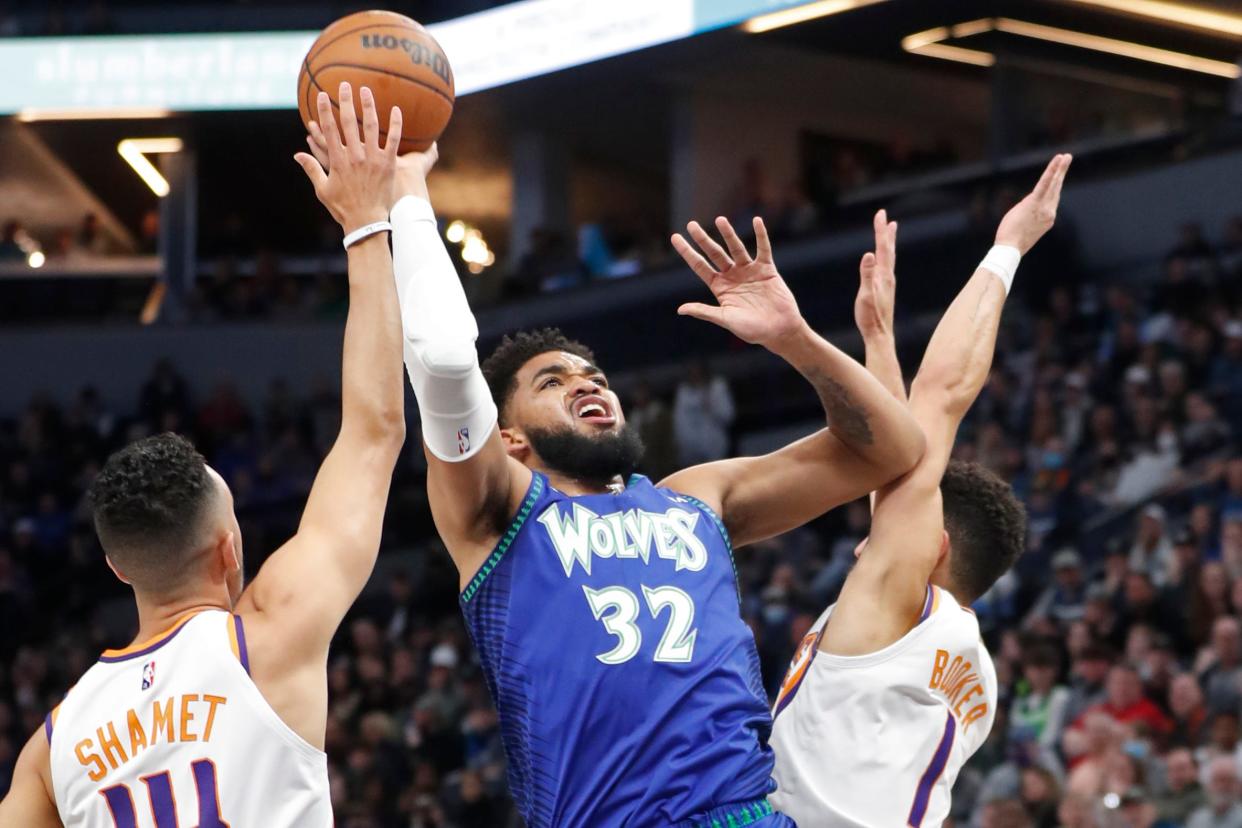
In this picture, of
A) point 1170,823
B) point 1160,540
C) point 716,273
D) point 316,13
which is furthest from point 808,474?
point 316,13

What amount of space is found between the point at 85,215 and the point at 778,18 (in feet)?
37.5

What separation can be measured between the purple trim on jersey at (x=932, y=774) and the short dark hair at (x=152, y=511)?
1.82 metres

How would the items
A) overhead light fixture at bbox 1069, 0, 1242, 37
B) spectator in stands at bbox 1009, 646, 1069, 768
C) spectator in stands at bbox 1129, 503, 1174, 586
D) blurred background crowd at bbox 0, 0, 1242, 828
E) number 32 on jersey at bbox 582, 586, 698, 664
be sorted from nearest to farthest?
number 32 on jersey at bbox 582, 586, 698, 664 < spectator in stands at bbox 1009, 646, 1069, 768 < blurred background crowd at bbox 0, 0, 1242, 828 < spectator in stands at bbox 1129, 503, 1174, 586 < overhead light fixture at bbox 1069, 0, 1242, 37

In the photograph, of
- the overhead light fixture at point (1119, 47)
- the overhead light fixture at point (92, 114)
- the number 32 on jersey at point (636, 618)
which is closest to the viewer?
the number 32 on jersey at point (636, 618)

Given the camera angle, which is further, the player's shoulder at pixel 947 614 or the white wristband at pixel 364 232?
the player's shoulder at pixel 947 614

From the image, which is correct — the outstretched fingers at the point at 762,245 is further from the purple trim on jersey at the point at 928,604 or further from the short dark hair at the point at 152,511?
the short dark hair at the point at 152,511

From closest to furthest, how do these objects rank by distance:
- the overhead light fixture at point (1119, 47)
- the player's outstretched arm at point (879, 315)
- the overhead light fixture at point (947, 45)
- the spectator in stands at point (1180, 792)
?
the player's outstretched arm at point (879, 315)
the spectator in stands at point (1180, 792)
the overhead light fixture at point (1119, 47)
the overhead light fixture at point (947, 45)

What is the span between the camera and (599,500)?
384 cm

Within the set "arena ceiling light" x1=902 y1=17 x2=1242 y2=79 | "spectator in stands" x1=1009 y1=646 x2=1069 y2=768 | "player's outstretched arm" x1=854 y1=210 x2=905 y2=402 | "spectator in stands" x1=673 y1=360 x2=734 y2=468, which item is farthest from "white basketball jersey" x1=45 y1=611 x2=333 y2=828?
"arena ceiling light" x1=902 y1=17 x2=1242 y2=79

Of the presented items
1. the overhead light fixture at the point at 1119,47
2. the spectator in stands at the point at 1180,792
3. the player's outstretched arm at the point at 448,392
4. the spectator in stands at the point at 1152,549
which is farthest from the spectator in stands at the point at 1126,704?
the overhead light fixture at the point at 1119,47

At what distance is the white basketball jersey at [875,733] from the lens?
12.9ft

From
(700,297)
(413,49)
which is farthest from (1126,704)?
(700,297)

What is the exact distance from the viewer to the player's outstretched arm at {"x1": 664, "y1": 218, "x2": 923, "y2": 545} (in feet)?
12.7

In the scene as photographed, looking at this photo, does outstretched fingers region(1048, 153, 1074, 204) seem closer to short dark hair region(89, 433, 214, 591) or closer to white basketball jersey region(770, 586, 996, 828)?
white basketball jersey region(770, 586, 996, 828)
